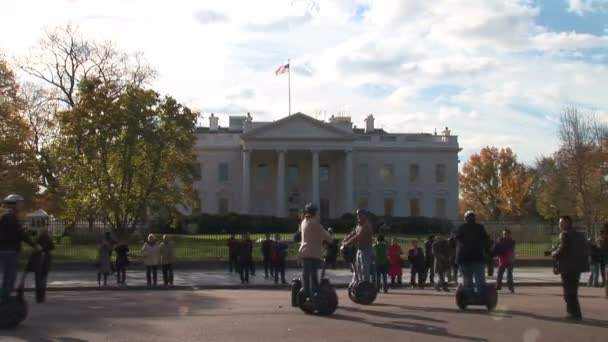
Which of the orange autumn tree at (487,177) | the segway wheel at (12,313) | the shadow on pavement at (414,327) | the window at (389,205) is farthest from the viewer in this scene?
the orange autumn tree at (487,177)

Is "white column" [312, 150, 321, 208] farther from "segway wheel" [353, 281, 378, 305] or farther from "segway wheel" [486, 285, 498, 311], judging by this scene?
"segway wheel" [486, 285, 498, 311]

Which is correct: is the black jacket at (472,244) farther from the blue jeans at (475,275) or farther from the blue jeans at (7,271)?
the blue jeans at (7,271)

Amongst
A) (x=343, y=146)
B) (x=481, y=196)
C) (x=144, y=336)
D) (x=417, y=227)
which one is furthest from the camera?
(x=481, y=196)

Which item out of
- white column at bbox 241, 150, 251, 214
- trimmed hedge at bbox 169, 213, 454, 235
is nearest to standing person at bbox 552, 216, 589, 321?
trimmed hedge at bbox 169, 213, 454, 235

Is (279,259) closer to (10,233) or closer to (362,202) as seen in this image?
(10,233)

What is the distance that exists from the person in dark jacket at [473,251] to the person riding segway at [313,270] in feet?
7.48

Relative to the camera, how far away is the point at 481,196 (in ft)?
360

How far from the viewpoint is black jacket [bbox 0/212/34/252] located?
11.7 meters

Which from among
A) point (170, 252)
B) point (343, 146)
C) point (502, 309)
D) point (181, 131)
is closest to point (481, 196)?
point (343, 146)

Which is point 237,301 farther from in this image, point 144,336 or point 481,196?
point 481,196

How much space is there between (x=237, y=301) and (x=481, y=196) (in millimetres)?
96234

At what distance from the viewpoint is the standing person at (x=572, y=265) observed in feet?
41.7

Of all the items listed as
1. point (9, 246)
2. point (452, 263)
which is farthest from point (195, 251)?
point (9, 246)

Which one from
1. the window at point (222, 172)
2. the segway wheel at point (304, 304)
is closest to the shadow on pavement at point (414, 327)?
the segway wheel at point (304, 304)
